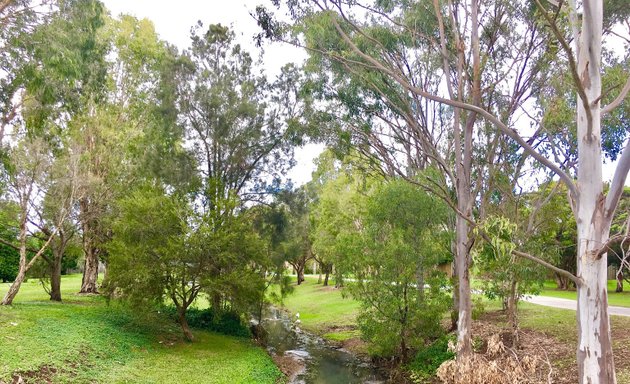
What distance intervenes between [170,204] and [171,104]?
16.5 ft

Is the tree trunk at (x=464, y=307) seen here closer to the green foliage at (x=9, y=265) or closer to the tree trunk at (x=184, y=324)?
the tree trunk at (x=184, y=324)

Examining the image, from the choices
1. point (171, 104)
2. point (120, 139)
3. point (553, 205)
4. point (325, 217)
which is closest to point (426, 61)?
point (553, 205)

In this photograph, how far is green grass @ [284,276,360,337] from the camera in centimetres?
2523

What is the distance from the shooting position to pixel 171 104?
59.7 ft

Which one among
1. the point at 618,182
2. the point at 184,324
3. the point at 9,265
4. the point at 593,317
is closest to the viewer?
the point at 618,182

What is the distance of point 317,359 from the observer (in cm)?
1808

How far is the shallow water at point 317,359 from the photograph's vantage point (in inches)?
591

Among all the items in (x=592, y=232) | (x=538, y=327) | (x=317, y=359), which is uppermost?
(x=592, y=232)

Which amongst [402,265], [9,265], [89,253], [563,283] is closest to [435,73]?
[402,265]

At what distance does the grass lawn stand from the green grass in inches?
261

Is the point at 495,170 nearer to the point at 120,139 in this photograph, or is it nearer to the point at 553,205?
the point at 553,205

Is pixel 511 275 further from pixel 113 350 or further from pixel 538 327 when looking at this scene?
pixel 113 350

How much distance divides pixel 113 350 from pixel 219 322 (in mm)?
6187

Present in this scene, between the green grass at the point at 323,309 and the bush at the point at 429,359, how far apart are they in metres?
6.22
